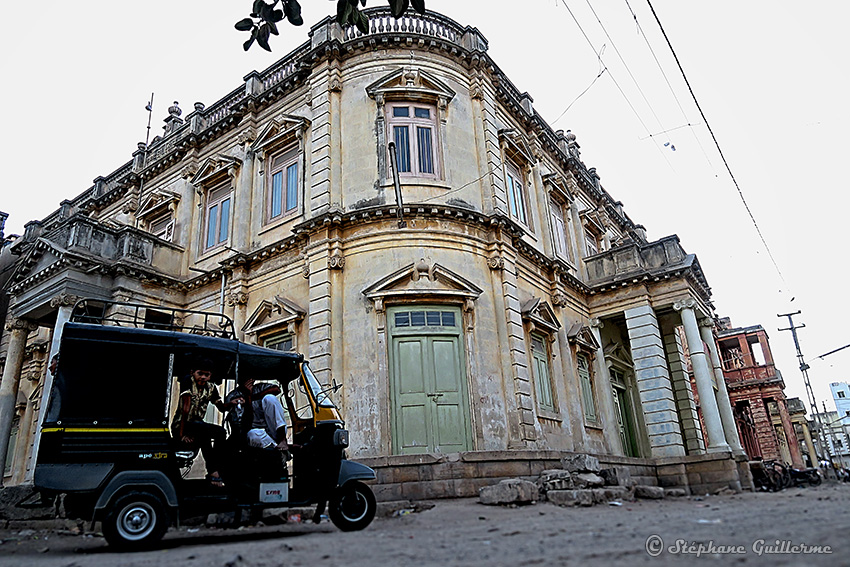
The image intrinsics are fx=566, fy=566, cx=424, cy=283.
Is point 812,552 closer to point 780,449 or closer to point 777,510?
point 777,510

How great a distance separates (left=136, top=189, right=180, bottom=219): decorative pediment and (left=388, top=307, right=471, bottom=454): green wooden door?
9.82 meters

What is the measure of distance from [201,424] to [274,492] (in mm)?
1147

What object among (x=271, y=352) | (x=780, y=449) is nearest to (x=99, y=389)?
(x=271, y=352)

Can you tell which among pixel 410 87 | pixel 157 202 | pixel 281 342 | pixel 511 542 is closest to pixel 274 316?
pixel 281 342

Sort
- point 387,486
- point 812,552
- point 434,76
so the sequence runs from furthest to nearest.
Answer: point 434,76
point 387,486
point 812,552

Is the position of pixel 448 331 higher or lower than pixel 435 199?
lower

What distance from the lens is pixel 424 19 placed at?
1528cm

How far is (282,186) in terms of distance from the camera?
1541 cm

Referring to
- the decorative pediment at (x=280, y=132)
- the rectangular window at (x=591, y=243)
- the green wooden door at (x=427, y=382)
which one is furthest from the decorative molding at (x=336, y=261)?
the rectangular window at (x=591, y=243)

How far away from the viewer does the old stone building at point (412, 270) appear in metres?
11.9

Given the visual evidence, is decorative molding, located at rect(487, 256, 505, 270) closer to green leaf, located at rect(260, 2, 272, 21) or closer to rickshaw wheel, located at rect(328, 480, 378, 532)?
rickshaw wheel, located at rect(328, 480, 378, 532)

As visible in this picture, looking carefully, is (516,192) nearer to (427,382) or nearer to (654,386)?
(654,386)

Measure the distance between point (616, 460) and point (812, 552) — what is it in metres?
9.96

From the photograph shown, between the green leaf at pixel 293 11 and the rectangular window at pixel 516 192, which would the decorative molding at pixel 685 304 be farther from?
the green leaf at pixel 293 11
